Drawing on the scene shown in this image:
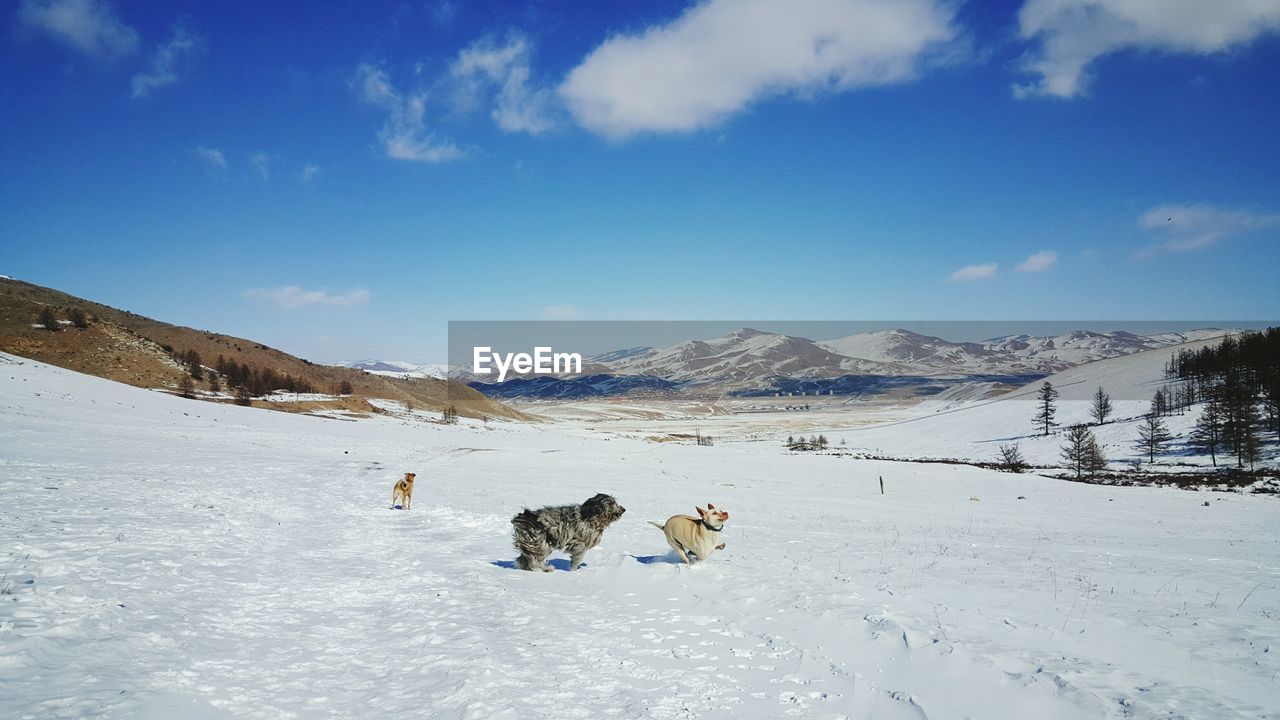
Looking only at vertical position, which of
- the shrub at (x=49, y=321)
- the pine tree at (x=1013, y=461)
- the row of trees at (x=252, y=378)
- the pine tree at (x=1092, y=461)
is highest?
the shrub at (x=49, y=321)

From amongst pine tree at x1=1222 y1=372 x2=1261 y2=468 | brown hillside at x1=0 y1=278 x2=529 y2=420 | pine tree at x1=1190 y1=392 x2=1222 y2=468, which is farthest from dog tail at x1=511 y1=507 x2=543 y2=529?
brown hillside at x1=0 y1=278 x2=529 y2=420

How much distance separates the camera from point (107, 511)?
37.3 ft

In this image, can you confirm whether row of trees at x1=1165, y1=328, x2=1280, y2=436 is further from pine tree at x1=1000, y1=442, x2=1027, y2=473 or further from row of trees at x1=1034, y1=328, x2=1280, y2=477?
pine tree at x1=1000, y1=442, x2=1027, y2=473

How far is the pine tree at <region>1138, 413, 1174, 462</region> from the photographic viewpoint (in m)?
59.8

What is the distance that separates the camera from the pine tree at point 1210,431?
54844mm

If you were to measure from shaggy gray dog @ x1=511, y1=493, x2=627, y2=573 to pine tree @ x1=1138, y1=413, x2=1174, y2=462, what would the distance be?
69450 millimetres

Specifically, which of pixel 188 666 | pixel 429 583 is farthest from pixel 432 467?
pixel 188 666

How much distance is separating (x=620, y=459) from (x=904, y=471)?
2353 cm

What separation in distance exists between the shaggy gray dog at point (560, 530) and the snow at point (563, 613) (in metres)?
0.48

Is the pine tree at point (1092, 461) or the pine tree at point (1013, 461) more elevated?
the pine tree at point (1092, 461)

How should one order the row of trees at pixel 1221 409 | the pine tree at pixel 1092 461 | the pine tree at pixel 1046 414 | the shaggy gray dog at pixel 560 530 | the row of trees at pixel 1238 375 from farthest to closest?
the pine tree at pixel 1046 414, the row of trees at pixel 1238 375, the row of trees at pixel 1221 409, the pine tree at pixel 1092 461, the shaggy gray dog at pixel 560 530

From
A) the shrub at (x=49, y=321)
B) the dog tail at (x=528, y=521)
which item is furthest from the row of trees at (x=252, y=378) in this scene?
the dog tail at (x=528, y=521)

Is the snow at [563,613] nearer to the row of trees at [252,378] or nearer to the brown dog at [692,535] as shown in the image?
the brown dog at [692,535]

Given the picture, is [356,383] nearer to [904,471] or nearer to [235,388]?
[235,388]
